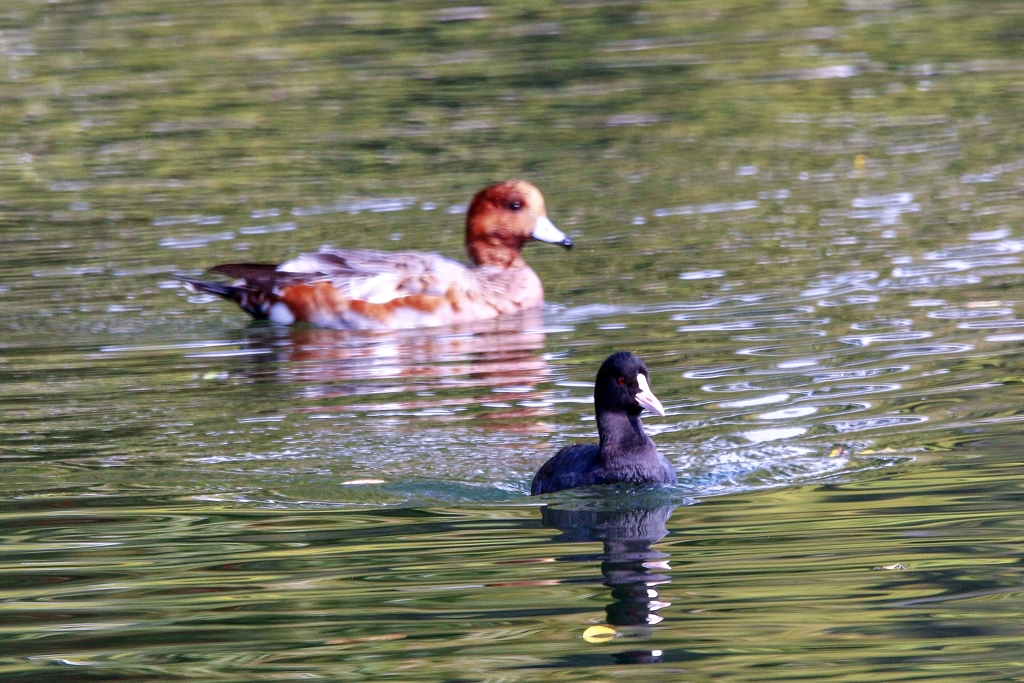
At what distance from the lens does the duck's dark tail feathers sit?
13.9 metres

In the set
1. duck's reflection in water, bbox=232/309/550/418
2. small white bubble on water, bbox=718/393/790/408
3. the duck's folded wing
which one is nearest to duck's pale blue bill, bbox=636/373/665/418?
small white bubble on water, bbox=718/393/790/408

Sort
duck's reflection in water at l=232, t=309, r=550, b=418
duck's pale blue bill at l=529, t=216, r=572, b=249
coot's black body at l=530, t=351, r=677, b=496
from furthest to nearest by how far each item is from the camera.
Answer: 1. duck's pale blue bill at l=529, t=216, r=572, b=249
2. duck's reflection in water at l=232, t=309, r=550, b=418
3. coot's black body at l=530, t=351, r=677, b=496

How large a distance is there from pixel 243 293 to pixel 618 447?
19.2 ft

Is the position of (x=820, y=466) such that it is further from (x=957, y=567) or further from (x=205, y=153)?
(x=205, y=153)

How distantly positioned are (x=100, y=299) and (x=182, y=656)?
8.17m

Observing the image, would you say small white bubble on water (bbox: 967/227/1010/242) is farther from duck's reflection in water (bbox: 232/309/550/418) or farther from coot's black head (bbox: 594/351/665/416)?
coot's black head (bbox: 594/351/665/416)

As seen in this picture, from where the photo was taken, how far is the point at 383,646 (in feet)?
21.2

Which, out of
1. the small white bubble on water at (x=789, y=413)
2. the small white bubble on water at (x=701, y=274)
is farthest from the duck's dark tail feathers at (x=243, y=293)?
the small white bubble on water at (x=789, y=413)

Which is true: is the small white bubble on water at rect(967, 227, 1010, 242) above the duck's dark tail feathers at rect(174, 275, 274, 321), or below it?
below

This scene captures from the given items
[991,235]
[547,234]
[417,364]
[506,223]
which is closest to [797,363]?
[417,364]

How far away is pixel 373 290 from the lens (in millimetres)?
13680

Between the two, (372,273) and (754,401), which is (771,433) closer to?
(754,401)

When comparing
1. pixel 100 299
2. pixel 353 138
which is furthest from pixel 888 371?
pixel 353 138

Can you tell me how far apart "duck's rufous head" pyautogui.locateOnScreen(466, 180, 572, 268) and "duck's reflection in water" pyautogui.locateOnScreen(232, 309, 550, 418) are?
2.48 ft
